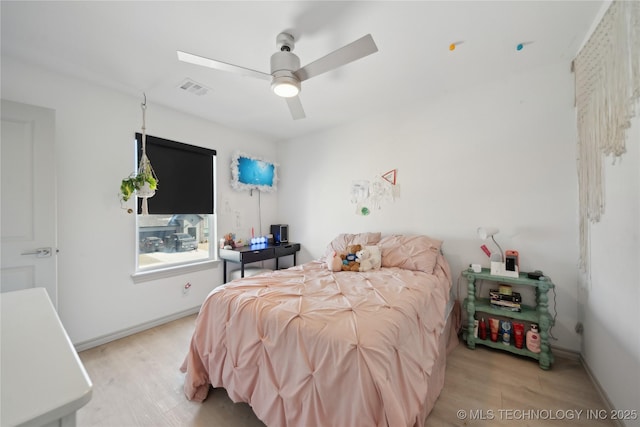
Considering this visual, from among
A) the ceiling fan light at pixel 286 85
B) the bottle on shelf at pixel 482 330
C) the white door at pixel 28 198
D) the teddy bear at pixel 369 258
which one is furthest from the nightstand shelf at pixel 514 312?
the white door at pixel 28 198

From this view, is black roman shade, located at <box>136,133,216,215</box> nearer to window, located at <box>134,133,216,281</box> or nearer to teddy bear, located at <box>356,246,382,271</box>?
window, located at <box>134,133,216,281</box>

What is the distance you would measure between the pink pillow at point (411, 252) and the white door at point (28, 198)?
9.65 ft

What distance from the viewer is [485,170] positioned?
8.05ft

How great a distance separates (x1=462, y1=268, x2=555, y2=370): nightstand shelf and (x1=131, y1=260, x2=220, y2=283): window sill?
10.1 ft

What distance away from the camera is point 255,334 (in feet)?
4.53

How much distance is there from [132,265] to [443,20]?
3.59m

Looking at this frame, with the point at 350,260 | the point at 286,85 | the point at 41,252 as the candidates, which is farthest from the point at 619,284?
the point at 41,252

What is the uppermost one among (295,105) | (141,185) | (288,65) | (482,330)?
(288,65)

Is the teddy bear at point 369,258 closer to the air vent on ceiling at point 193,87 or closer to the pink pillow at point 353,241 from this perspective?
the pink pillow at point 353,241

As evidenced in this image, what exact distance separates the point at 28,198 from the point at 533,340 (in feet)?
13.9

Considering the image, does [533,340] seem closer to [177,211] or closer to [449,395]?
[449,395]

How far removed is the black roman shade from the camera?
2.79 metres

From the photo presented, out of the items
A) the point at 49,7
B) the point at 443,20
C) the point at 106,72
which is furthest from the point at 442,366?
the point at 106,72

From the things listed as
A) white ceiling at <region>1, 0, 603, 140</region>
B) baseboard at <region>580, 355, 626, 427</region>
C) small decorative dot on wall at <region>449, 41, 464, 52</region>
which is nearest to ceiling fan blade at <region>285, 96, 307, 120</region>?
white ceiling at <region>1, 0, 603, 140</region>
